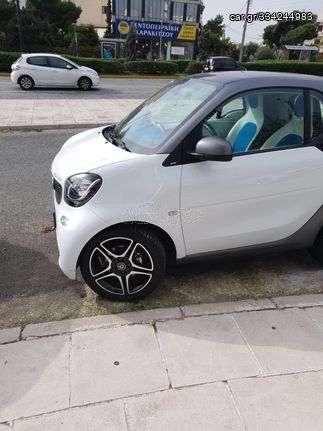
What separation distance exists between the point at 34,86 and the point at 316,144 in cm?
1579

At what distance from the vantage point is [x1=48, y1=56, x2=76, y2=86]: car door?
51.9 feet

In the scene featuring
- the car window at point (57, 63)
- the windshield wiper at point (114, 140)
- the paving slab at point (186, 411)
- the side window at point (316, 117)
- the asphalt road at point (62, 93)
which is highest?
the side window at point (316, 117)

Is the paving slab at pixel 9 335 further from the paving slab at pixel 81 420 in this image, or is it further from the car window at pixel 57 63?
the car window at pixel 57 63

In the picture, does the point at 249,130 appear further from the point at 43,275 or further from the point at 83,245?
the point at 43,275

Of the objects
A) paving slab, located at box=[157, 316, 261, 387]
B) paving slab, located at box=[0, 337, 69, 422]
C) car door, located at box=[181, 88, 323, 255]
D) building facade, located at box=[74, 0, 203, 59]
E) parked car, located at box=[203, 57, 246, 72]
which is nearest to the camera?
paving slab, located at box=[0, 337, 69, 422]

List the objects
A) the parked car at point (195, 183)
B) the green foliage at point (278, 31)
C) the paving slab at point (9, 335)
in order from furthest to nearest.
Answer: the green foliage at point (278, 31) < the parked car at point (195, 183) < the paving slab at point (9, 335)

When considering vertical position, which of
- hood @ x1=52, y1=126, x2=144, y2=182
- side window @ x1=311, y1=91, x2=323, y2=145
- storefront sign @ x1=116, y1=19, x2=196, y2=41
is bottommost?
hood @ x1=52, y1=126, x2=144, y2=182

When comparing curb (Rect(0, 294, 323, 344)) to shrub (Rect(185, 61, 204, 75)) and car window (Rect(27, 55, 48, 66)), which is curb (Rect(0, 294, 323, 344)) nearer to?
car window (Rect(27, 55, 48, 66))

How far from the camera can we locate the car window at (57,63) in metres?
15.9

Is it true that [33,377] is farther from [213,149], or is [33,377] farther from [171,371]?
[213,149]

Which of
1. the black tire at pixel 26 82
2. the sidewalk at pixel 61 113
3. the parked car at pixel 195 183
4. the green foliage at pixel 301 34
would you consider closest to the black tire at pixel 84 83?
the black tire at pixel 26 82

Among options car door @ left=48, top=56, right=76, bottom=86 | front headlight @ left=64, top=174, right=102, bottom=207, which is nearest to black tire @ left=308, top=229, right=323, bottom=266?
front headlight @ left=64, top=174, right=102, bottom=207

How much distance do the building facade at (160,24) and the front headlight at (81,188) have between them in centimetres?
4950

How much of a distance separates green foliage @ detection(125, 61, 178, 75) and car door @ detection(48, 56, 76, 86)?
43.6 feet
